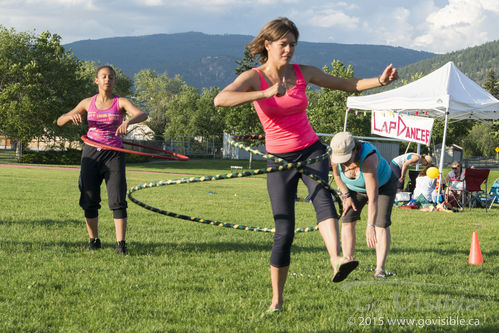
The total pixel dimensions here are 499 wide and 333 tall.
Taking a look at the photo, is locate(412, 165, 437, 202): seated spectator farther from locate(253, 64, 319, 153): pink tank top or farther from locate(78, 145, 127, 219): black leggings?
locate(253, 64, 319, 153): pink tank top

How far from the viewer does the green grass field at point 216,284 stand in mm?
4145

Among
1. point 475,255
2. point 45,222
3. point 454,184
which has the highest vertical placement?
point 454,184

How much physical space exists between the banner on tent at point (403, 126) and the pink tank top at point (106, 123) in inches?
489

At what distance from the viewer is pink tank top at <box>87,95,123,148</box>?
6539 millimetres

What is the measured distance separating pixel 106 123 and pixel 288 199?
3201mm

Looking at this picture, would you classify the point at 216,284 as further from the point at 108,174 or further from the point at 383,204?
the point at 108,174

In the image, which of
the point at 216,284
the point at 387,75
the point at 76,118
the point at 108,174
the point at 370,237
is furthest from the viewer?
the point at 108,174

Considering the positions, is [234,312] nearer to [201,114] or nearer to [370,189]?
[370,189]

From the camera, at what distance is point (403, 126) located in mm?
17562

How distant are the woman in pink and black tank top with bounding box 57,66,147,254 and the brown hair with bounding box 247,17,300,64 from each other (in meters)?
2.70

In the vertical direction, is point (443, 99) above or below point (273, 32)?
above

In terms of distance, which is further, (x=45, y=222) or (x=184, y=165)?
(x=184, y=165)

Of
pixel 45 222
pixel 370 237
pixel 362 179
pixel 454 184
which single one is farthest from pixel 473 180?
pixel 45 222

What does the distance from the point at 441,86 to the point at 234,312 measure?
46.8ft
